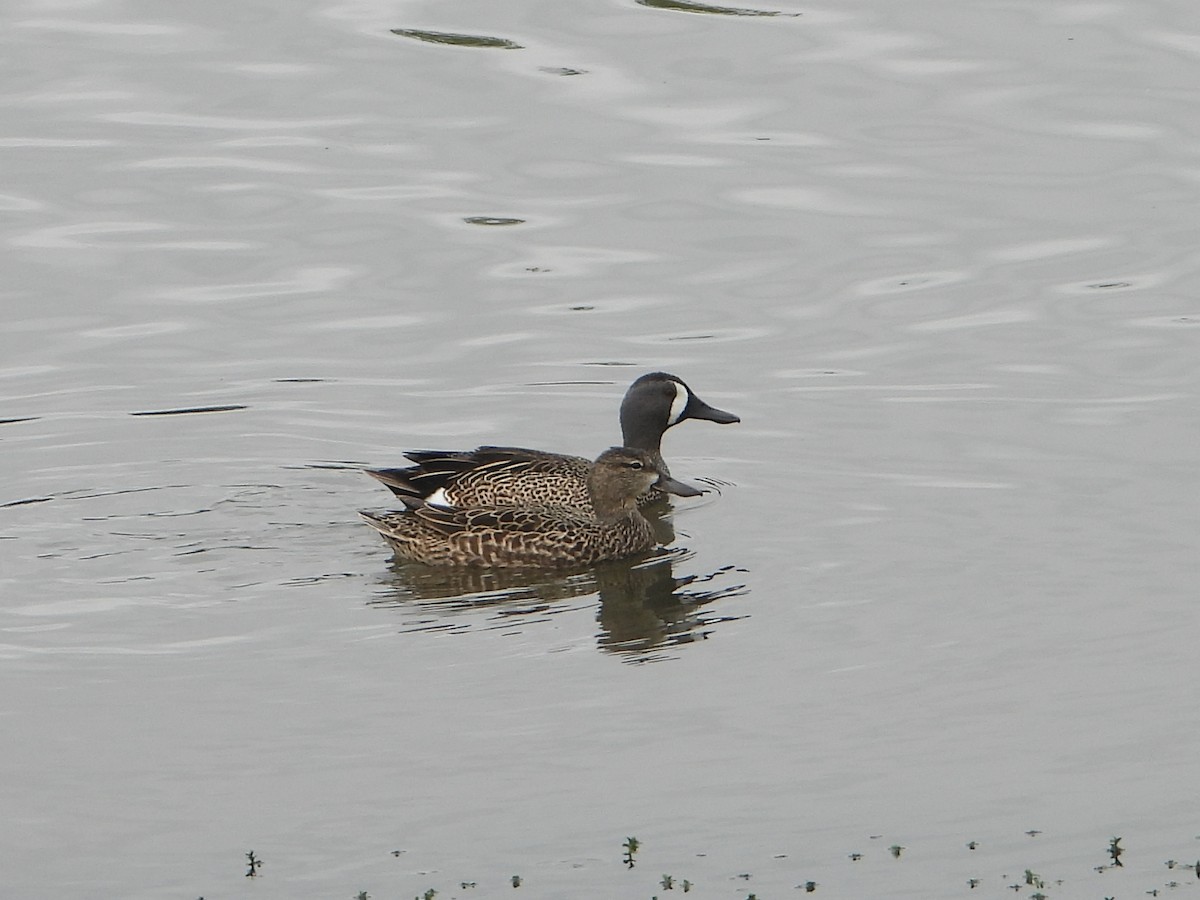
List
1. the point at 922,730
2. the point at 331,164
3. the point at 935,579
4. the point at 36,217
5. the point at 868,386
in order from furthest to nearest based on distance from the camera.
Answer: the point at 331,164
the point at 36,217
the point at 868,386
the point at 935,579
the point at 922,730

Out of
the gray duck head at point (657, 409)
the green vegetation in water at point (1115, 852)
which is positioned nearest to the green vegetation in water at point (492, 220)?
the gray duck head at point (657, 409)

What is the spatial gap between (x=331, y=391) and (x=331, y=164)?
491 cm

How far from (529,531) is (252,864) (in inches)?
185

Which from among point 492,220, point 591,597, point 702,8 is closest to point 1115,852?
point 591,597

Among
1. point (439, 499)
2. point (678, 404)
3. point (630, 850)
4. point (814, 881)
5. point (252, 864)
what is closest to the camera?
point (814, 881)

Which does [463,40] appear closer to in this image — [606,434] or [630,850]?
[606,434]

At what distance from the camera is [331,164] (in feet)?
60.4

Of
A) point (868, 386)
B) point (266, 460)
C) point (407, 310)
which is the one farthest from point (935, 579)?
point (407, 310)

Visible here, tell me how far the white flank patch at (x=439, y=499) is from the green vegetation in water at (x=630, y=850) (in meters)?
4.78

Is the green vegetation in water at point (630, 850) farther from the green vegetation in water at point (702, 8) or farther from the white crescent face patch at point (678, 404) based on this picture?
the green vegetation in water at point (702, 8)

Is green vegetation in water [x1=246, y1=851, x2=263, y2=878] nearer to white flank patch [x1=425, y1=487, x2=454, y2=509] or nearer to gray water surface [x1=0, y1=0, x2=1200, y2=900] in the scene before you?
gray water surface [x1=0, y1=0, x2=1200, y2=900]

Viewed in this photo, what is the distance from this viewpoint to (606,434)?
13828 millimetres

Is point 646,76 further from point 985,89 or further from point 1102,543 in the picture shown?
point 1102,543

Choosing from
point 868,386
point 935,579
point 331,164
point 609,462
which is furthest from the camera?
point 331,164
